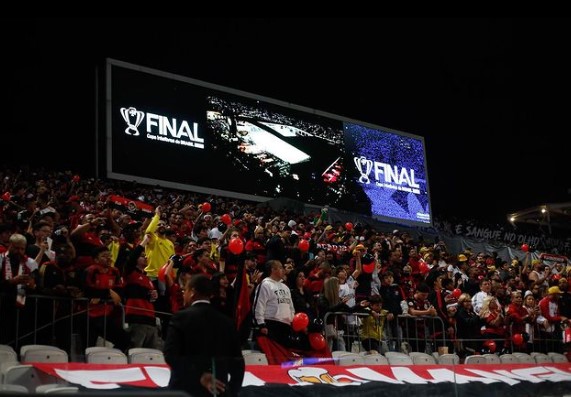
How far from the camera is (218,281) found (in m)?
8.20

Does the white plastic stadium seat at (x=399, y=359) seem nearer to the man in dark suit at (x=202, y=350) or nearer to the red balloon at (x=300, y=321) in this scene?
the red balloon at (x=300, y=321)

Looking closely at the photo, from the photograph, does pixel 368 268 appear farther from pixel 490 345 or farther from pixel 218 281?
pixel 218 281

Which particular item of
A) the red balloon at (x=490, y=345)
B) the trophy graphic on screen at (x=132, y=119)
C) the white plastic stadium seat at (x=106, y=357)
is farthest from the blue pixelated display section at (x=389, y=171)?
the white plastic stadium seat at (x=106, y=357)

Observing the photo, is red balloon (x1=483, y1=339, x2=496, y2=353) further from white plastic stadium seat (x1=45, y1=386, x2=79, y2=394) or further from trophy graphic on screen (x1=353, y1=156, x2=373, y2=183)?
trophy graphic on screen (x1=353, y1=156, x2=373, y2=183)

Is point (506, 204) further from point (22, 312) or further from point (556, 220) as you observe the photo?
point (22, 312)

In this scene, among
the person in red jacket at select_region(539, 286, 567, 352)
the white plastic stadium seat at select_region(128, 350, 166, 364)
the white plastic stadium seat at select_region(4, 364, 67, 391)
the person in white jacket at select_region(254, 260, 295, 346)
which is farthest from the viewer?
the person in red jacket at select_region(539, 286, 567, 352)

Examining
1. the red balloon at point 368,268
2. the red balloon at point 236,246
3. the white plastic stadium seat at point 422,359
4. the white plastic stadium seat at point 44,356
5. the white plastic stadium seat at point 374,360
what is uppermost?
the red balloon at point 236,246

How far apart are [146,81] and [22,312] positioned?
15.0 metres

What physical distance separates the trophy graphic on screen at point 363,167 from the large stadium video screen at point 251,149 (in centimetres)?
4

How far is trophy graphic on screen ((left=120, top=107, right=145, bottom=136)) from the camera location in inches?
815

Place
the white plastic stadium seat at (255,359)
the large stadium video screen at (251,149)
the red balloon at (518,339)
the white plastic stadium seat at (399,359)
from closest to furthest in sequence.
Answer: the white plastic stadium seat at (255,359), the white plastic stadium seat at (399,359), the red balloon at (518,339), the large stadium video screen at (251,149)

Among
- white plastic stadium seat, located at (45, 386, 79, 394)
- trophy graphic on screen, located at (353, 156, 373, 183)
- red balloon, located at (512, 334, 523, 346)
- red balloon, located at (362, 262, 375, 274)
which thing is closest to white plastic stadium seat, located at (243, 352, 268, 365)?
white plastic stadium seat, located at (45, 386, 79, 394)

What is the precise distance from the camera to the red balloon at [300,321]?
8.58 m

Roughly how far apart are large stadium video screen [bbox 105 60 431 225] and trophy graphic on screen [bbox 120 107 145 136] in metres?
0.03
